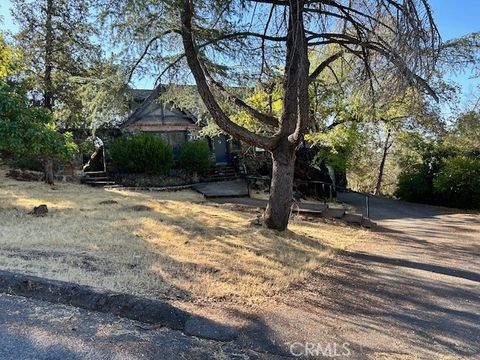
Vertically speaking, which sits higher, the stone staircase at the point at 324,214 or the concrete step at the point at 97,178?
the concrete step at the point at 97,178

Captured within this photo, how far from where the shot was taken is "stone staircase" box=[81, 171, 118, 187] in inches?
708

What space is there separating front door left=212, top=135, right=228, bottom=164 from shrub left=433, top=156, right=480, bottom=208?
11.5 metres

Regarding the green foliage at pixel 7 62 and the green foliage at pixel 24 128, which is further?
the green foliage at pixel 7 62

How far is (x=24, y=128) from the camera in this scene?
8953mm

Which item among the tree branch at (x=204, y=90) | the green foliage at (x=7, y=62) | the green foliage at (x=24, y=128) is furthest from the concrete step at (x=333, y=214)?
the green foliage at (x=7, y=62)

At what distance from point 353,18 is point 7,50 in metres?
10.0

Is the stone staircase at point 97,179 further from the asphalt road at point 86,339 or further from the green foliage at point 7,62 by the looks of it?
the asphalt road at point 86,339

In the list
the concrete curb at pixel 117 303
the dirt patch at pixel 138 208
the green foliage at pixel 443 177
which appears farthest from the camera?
the green foliage at pixel 443 177

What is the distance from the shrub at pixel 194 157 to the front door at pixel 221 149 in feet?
10.5

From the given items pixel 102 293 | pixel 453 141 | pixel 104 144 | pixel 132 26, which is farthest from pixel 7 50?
pixel 453 141

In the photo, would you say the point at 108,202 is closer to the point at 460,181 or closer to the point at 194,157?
the point at 194,157

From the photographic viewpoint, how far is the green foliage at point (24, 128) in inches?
339

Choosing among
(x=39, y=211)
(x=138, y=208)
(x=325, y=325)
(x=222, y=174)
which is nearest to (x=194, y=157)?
(x=222, y=174)

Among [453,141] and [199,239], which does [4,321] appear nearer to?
[199,239]
